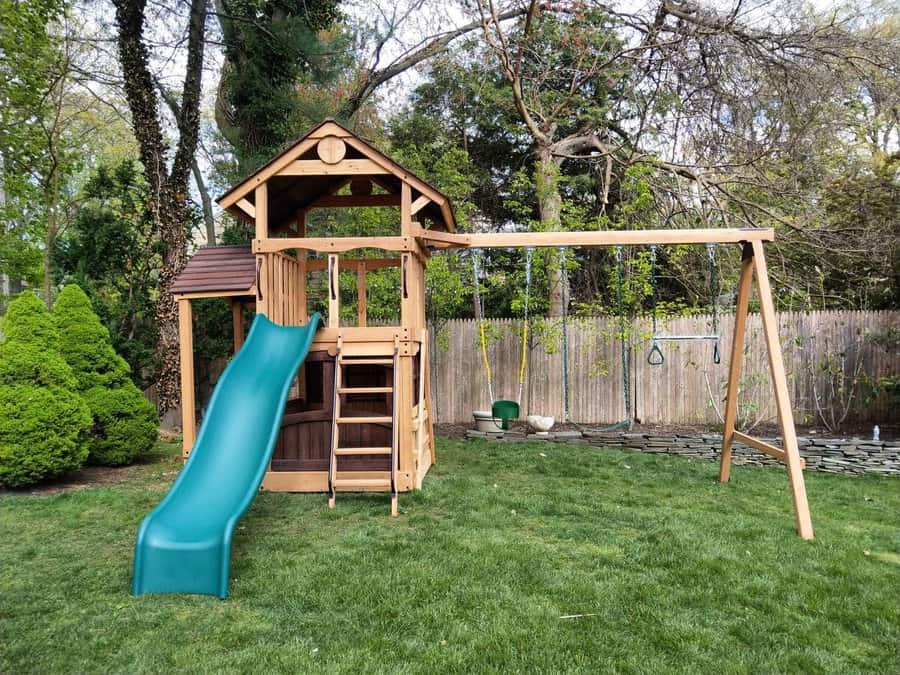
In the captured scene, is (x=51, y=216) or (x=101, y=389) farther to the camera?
(x=51, y=216)

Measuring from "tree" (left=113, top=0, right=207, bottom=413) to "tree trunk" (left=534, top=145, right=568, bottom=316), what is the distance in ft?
20.5

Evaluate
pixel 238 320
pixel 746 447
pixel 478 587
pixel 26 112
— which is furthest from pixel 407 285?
pixel 26 112

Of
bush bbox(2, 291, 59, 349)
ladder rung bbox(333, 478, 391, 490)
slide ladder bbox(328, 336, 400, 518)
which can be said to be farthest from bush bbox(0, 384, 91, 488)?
ladder rung bbox(333, 478, 391, 490)

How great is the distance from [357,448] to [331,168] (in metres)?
2.84

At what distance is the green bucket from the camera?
31.4ft

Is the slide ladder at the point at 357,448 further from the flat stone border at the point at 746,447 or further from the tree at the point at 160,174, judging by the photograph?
the tree at the point at 160,174

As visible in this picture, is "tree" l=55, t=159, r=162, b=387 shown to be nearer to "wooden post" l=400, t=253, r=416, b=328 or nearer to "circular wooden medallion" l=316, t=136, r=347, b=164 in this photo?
"circular wooden medallion" l=316, t=136, r=347, b=164

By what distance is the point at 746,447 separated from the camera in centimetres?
808

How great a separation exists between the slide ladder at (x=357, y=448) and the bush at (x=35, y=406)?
116 inches

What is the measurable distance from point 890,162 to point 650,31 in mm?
5044

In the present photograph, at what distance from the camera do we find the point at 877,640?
2.99m

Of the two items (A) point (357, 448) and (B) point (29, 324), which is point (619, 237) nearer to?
(A) point (357, 448)

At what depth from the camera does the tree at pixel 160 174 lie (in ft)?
30.6

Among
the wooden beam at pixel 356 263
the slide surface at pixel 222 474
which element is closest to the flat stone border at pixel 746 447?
the wooden beam at pixel 356 263
